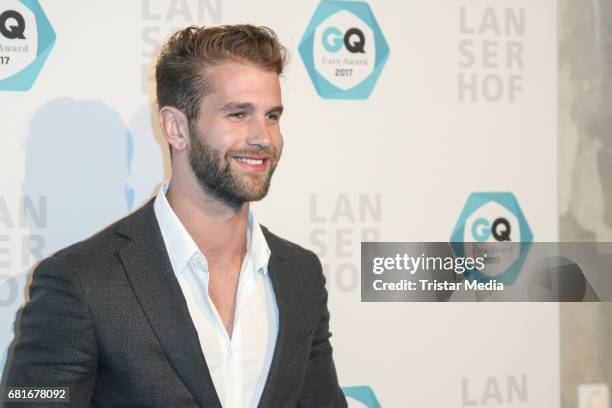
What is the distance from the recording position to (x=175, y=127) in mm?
2088

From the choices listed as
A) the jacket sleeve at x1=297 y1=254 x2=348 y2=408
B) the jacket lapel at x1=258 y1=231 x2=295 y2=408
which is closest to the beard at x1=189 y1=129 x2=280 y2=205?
the jacket lapel at x1=258 y1=231 x2=295 y2=408

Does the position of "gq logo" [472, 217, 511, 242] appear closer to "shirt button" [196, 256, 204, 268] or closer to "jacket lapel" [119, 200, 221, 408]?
"shirt button" [196, 256, 204, 268]

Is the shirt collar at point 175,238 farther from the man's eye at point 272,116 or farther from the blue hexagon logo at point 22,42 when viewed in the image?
the blue hexagon logo at point 22,42

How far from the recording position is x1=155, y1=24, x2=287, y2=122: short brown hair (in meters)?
2.04

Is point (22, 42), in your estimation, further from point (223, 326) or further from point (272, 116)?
point (223, 326)

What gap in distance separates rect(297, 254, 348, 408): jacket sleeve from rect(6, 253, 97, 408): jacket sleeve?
62 centimetres

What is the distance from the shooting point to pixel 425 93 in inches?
110

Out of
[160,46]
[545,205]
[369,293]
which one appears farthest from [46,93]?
[545,205]

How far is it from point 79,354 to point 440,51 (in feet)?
5.61

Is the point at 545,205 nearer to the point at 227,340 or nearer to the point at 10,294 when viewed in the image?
the point at 227,340

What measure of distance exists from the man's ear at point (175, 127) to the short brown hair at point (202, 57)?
2 centimetres

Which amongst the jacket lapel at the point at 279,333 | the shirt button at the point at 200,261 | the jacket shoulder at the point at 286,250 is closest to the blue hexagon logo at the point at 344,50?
the jacket shoulder at the point at 286,250

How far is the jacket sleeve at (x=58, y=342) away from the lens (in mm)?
1729

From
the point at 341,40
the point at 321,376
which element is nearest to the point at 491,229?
the point at 341,40
